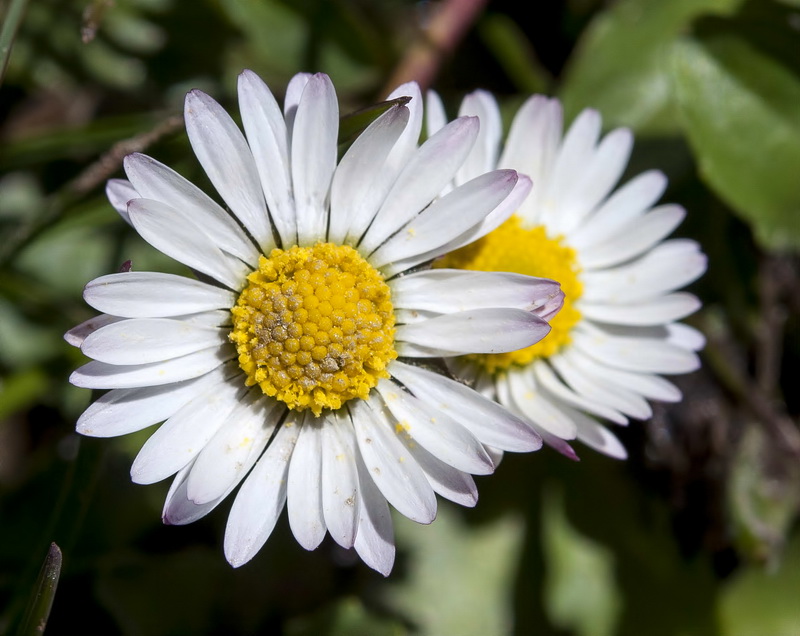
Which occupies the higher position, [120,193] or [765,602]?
[120,193]

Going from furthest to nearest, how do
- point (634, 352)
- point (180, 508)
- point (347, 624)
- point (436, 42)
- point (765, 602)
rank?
point (765, 602), point (436, 42), point (347, 624), point (634, 352), point (180, 508)

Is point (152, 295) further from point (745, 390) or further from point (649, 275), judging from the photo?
point (745, 390)

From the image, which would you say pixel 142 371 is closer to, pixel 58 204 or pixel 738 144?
pixel 58 204

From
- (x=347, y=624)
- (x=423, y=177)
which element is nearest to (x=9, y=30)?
(x=423, y=177)

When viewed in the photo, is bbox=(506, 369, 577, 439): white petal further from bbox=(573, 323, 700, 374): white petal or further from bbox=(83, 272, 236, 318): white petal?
bbox=(83, 272, 236, 318): white petal

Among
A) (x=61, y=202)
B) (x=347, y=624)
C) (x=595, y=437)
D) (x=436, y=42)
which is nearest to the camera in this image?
(x=595, y=437)

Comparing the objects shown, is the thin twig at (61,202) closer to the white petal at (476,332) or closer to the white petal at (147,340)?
the white petal at (147,340)

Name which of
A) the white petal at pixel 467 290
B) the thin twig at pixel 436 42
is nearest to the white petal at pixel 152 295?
the white petal at pixel 467 290

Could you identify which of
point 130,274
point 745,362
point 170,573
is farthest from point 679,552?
point 130,274
